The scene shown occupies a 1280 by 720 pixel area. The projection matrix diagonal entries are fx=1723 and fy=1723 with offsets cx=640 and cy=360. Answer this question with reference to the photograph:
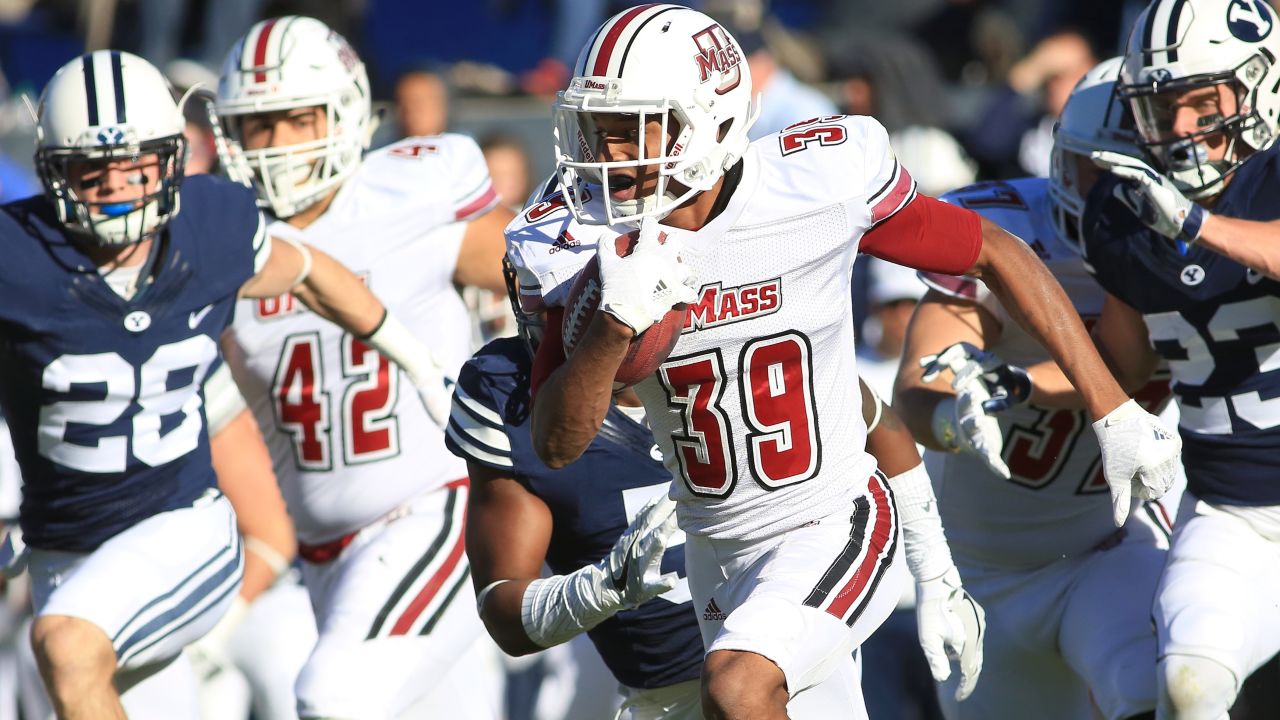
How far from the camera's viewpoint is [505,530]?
3652 mm

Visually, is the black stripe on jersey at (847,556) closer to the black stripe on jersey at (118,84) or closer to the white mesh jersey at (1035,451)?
the white mesh jersey at (1035,451)

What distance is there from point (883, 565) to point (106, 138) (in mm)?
2191

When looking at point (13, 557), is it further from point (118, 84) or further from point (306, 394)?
point (118, 84)

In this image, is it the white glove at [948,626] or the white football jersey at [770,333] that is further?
the white glove at [948,626]

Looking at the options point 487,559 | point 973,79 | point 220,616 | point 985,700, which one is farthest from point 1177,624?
point 973,79

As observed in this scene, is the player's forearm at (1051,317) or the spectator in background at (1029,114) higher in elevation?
the player's forearm at (1051,317)

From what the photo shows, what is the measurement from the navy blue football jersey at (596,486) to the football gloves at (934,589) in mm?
520

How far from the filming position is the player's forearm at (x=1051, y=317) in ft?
11.0

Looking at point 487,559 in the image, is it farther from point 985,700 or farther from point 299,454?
point 985,700

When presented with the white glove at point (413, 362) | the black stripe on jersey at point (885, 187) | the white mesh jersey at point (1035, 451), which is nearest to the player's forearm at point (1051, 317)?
the black stripe on jersey at point (885, 187)

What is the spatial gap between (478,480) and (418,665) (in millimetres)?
961

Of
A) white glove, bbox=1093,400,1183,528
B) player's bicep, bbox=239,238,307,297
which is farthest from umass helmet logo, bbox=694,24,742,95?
player's bicep, bbox=239,238,307,297

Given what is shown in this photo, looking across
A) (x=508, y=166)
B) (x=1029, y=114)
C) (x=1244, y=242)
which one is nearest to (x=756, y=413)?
(x=1244, y=242)

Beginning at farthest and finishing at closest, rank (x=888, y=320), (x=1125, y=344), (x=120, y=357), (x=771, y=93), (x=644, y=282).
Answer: (x=771, y=93), (x=888, y=320), (x=120, y=357), (x=1125, y=344), (x=644, y=282)
